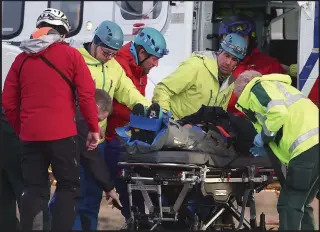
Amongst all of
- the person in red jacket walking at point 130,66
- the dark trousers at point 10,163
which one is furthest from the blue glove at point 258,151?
the dark trousers at point 10,163

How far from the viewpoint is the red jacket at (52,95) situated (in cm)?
459

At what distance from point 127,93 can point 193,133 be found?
83 centimetres

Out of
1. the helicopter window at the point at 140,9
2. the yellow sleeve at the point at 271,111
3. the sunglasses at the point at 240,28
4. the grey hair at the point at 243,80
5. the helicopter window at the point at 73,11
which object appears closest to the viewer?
the yellow sleeve at the point at 271,111

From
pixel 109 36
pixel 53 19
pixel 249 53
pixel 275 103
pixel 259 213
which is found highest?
pixel 53 19

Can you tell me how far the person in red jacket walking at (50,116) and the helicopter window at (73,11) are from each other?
326 cm

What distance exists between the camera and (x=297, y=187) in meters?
4.61

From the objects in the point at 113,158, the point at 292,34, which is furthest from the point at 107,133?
the point at 292,34

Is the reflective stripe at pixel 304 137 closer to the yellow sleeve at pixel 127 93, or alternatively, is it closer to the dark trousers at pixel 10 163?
the yellow sleeve at pixel 127 93

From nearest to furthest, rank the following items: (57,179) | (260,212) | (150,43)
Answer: (57,179), (150,43), (260,212)

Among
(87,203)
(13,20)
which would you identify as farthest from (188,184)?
(13,20)

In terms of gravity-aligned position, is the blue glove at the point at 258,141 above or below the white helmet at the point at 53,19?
below

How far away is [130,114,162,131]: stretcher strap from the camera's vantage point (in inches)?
190

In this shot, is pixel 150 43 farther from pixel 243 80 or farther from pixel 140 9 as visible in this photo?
pixel 140 9

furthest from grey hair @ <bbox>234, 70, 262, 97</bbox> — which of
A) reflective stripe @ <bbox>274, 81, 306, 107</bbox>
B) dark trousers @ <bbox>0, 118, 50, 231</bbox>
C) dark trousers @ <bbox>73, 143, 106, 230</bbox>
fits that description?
dark trousers @ <bbox>0, 118, 50, 231</bbox>
